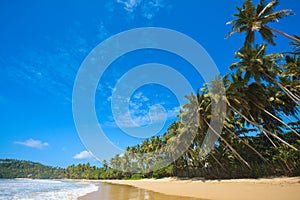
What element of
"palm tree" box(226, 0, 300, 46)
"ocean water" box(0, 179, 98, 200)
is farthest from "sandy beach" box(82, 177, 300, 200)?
"palm tree" box(226, 0, 300, 46)

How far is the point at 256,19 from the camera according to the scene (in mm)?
18938

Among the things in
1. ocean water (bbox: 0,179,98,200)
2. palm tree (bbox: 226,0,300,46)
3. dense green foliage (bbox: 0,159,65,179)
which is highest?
dense green foliage (bbox: 0,159,65,179)

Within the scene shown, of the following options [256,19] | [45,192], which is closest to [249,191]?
[256,19]

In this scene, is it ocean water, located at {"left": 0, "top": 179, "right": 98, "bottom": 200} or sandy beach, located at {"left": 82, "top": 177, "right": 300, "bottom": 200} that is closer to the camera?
sandy beach, located at {"left": 82, "top": 177, "right": 300, "bottom": 200}

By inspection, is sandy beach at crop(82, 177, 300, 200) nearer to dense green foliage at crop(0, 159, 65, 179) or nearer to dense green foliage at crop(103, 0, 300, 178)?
dense green foliage at crop(103, 0, 300, 178)

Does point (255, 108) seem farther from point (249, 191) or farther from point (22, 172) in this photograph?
point (22, 172)

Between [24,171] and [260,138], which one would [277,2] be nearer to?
[260,138]

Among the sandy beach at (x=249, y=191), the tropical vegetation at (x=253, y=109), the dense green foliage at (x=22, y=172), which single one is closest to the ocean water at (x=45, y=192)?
the sandy beach at (x=249, y=191)

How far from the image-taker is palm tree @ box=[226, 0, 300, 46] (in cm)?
1799

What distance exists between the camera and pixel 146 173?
2264 inches

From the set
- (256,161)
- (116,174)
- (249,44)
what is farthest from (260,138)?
(116,174)

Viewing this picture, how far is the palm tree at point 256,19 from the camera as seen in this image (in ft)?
59.0

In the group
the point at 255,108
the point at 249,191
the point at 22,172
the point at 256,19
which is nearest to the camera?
the point at 249,191

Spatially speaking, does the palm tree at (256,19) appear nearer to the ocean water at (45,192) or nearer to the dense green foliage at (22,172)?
the ocean water at (45,192)
